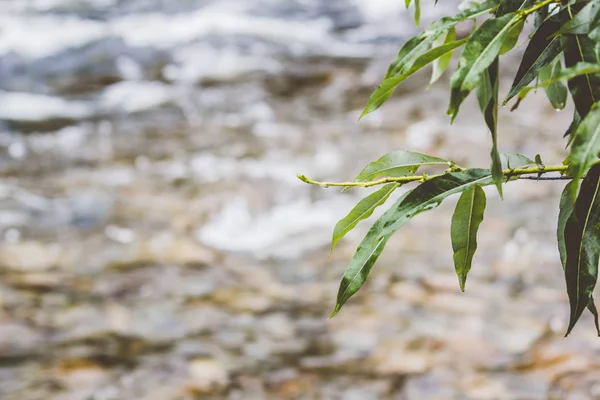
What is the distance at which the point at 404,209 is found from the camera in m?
0.75

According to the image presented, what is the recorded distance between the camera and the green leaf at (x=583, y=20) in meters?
0.64

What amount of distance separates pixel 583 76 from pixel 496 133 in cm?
17

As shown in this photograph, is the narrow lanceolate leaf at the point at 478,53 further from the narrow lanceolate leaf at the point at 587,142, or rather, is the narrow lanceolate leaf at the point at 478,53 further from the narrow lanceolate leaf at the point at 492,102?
the narrow lanceolate leaf at the point at 587,142

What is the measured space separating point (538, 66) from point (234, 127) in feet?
14.4

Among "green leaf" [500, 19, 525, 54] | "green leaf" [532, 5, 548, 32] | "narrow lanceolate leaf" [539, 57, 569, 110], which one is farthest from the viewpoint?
"narrow lanceolate leaf" [539, 57, 569, 110]

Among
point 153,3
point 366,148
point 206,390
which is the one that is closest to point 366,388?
point 206,390

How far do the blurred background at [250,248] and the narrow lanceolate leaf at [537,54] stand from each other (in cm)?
160

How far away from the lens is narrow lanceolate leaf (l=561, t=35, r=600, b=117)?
→ 68 cm

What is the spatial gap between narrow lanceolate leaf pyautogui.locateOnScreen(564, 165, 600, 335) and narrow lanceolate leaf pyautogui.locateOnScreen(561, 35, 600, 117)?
10 cm

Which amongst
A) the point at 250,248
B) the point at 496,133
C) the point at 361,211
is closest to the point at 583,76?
the point at 496,133

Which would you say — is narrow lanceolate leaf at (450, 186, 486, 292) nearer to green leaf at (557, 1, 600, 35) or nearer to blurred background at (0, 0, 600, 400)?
green leaf at (557, 1, 600, 35)

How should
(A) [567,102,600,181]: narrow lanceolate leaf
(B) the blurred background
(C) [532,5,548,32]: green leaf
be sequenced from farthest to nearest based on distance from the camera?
(B) the blurred background → (C) [532,5,548,32]: green leaf → (A) [567,102,600,181]: narrow lanceolate leaf

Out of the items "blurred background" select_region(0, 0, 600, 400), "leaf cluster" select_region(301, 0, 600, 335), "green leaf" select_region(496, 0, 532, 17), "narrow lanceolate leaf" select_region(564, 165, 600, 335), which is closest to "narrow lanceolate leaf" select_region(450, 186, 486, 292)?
"leaf cluster" select_region(301, 0, 600, 335)

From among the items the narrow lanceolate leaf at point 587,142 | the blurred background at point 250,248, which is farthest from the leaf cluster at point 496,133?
the blurred background at point 250,248
